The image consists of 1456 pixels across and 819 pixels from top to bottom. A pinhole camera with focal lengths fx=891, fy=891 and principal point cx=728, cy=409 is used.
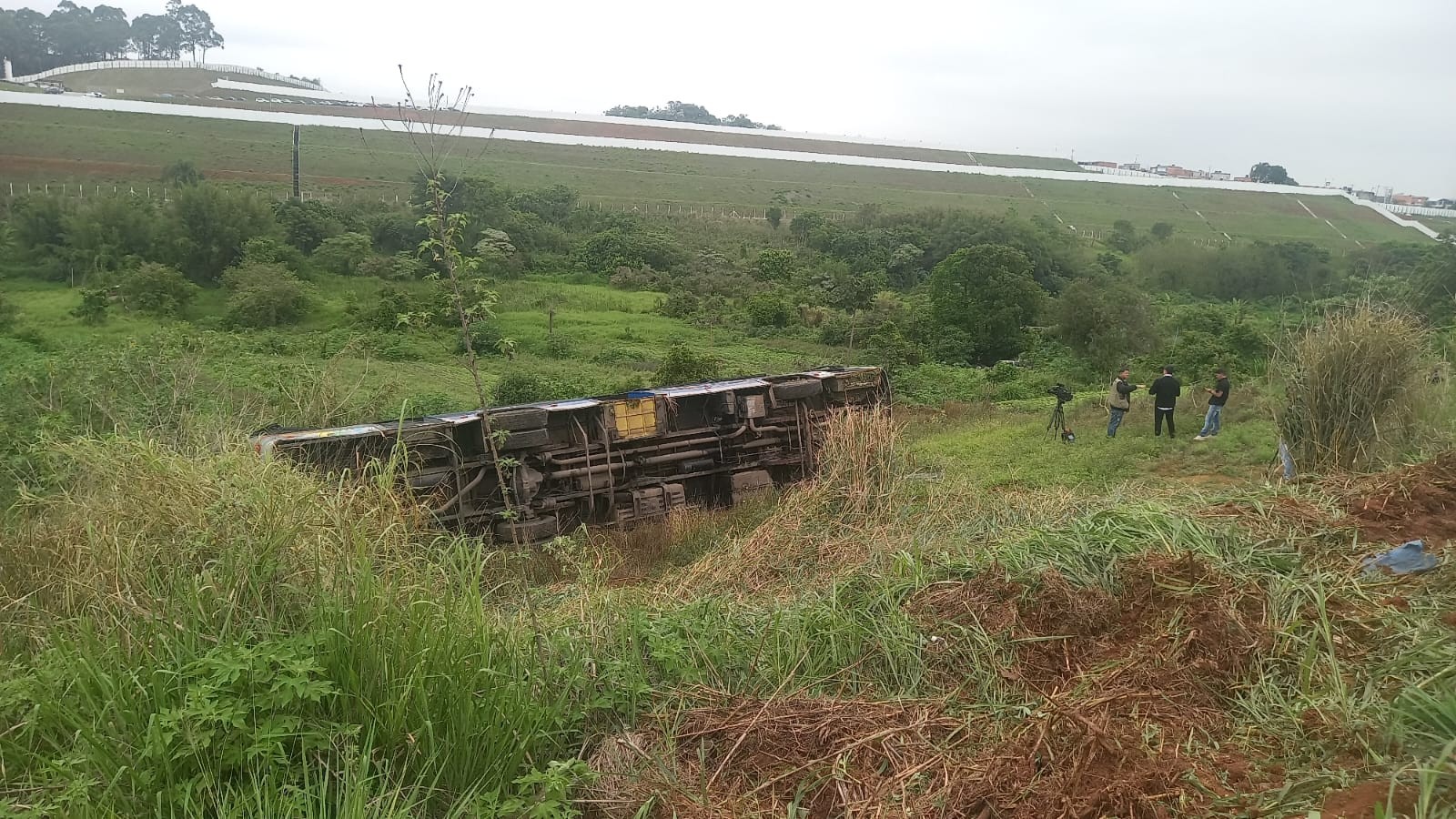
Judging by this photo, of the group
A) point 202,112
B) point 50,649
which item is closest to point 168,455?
point 50,649

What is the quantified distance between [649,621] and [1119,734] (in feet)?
8.06

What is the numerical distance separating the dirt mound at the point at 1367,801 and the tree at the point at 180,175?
48.2 meters

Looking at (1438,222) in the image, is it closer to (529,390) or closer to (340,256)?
(529,390)

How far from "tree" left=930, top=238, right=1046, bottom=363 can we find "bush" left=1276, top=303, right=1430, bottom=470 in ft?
62.9

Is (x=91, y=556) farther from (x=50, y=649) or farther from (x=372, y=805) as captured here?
(x=372, y=805)

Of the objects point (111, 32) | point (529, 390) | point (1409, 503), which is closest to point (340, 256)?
point (529, 390)

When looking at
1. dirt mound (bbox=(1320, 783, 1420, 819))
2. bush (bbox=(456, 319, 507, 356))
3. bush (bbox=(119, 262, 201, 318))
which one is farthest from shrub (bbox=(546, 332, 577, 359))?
dirt mound (bbox=(1320, 783, 1420, 819))

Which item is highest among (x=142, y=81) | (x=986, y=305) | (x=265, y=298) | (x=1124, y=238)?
(x=142, y=81)

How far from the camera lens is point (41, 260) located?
31.8m

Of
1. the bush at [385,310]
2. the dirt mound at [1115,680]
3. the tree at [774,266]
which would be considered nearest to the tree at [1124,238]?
the tree at [774,266]

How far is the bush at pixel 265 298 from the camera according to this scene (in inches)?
1085

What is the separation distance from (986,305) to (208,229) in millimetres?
27755

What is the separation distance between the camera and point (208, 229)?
32.6 meters

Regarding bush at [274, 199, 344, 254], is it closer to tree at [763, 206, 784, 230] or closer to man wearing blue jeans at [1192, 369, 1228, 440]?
tree at [763, 206, 784, 230]
